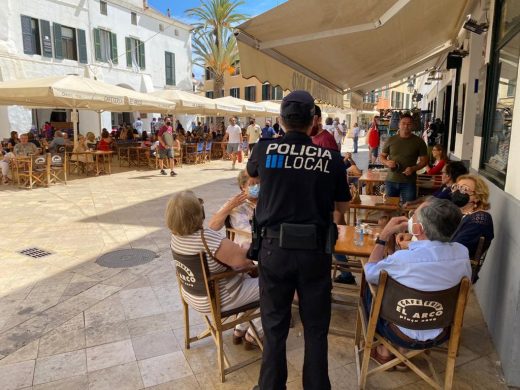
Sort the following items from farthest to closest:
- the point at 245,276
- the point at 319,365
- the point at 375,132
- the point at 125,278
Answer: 1. the point at 375,132
2. the point at 125,278
3. the point at 245,276
4. the point at 319,365

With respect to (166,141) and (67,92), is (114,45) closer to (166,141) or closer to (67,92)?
(166,141)

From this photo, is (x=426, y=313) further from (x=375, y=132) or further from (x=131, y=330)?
(x=375, y=132)

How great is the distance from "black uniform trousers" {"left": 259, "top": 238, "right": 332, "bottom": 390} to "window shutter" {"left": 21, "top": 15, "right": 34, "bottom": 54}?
688 inches

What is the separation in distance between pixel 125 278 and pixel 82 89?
6.73 metres

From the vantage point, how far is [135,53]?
70.3ft

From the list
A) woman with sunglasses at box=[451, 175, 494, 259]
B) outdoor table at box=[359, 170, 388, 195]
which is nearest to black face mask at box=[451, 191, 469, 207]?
woman with sunglasses at box=[451, 175, 494, 259]

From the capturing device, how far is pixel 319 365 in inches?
84.0

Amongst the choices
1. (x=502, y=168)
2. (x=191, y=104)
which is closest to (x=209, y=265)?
(x=502, y=168)

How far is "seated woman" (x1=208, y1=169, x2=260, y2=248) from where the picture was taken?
3254 millimetres

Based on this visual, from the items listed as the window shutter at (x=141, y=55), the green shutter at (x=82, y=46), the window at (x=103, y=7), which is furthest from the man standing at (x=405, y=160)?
the window shutter at (x=141, y=55)

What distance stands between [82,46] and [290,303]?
1923cm

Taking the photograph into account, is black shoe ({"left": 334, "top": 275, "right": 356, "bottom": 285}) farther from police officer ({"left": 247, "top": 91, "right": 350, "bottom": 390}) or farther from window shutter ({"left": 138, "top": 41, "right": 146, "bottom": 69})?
window shutter ({"left": 138, "top": 41, "right": 146, "bottom": 69})

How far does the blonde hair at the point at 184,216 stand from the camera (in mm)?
2445

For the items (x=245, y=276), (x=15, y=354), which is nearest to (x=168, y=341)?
(x=245, y=276)
